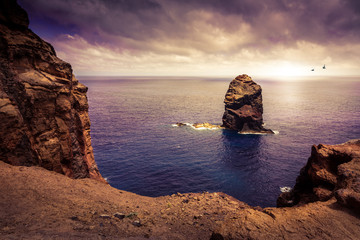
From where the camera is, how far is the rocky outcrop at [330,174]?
44.7ft

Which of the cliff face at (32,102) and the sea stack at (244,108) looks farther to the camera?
the sea stack at (244,108)

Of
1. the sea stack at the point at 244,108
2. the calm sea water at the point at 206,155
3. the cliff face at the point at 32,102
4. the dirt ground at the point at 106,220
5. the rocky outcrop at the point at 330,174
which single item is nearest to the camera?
the dirt ground at the point at 106,220

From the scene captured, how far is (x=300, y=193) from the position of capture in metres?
19.2

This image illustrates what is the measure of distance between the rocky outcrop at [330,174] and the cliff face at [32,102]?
72.9 ft

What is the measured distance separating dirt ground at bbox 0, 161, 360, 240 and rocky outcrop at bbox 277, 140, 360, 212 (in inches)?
73.1

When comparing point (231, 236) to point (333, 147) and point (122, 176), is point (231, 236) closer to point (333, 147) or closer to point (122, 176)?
point (333, 147)

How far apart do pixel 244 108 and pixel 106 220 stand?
86922 millimetres

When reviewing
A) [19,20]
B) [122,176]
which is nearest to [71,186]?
[19,20]

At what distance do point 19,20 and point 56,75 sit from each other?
16.7ft

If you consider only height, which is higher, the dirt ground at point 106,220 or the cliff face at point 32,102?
the cliff face at point 32,102

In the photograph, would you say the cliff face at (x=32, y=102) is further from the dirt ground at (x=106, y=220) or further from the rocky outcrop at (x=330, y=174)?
the rocky outcrop at (x=330, y=174)

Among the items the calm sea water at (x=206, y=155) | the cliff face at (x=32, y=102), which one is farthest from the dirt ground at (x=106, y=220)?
the calm sea water at (x=206, y=155)

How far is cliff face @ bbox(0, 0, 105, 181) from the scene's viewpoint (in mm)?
14977

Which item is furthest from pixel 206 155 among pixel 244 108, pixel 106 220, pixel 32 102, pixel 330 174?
pixel 106 220
